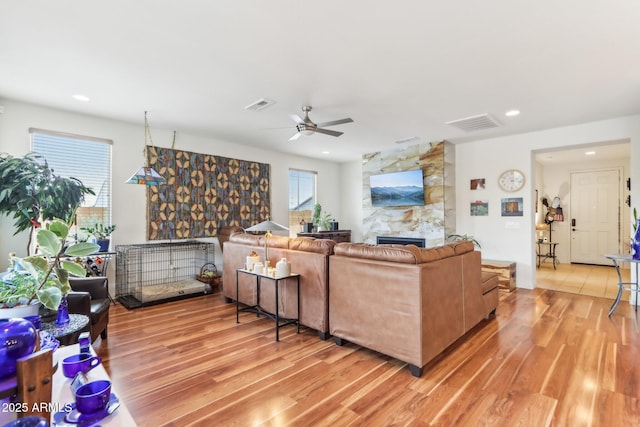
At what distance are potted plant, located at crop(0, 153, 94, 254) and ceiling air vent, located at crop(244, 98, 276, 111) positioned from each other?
7.55ft

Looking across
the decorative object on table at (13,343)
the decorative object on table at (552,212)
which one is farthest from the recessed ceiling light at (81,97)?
the decorative object on table at (552,212)

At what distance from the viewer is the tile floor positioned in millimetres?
5090

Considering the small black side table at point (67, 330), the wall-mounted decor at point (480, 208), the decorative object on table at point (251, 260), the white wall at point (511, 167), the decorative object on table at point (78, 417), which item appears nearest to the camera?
the decorative object on table at point (78, 417)

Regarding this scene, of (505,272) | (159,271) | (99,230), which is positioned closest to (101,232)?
(99,230)

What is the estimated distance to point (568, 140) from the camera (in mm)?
5008

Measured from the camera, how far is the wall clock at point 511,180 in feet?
18.1

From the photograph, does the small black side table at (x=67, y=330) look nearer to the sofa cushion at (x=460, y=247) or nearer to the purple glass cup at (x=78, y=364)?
the purple glass cup at (x=78, y=364)

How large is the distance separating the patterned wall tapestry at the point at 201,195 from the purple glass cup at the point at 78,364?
13.6ft

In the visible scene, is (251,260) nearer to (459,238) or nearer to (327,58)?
(327,58)

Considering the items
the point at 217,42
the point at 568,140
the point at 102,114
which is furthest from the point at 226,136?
the point at 568,140

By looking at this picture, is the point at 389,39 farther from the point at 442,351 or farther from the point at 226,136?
the point at 226,136

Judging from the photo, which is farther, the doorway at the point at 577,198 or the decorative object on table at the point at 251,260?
the doorway at the point at 577,198

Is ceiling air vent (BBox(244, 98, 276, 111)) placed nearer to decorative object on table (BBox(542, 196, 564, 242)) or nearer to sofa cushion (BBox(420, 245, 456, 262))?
sofa cushion (BBox(420, 245, 456, 262))

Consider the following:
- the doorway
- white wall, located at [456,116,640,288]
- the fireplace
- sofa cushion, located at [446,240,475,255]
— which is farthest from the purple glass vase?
the doorway
